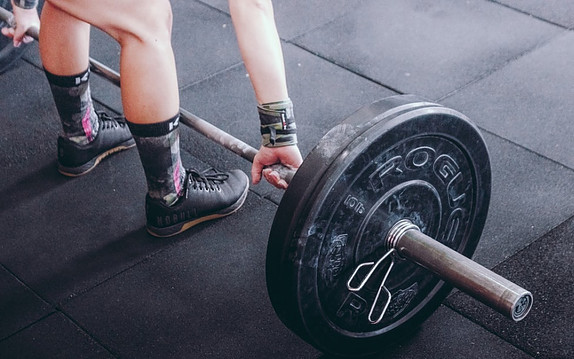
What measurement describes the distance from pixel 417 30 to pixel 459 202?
126 cm

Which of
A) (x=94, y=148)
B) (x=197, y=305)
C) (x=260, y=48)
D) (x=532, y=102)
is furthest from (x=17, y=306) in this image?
(x=532, y=102)

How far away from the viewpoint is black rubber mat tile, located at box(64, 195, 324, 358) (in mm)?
1488

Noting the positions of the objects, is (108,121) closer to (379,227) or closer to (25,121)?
(25,121)

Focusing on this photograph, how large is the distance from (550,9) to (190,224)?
1511 mm

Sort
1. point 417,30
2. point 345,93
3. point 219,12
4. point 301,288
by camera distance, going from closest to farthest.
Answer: point 301,288
point 345,93
point 417,30
point 219,12

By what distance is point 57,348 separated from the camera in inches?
58.9

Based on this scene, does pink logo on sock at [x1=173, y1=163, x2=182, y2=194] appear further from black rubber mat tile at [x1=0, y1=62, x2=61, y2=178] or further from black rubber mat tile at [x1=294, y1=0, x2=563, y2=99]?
black rubber mat tile at [x1=294, y1=0, x2=563, y2=99]

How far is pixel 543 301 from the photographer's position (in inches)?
60.9

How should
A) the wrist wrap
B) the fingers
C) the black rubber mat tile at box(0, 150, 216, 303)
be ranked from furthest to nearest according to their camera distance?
the wrist wrap, the black rubber mat tile at box(0, 150, 216, 303), the fingers

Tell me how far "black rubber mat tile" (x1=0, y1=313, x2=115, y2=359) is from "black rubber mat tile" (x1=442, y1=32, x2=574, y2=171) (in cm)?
115

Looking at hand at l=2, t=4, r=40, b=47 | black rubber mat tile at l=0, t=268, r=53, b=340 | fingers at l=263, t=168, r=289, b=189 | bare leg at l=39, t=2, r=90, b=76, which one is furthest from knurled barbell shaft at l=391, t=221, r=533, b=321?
hand at l=2, t=4, r=40, b=47

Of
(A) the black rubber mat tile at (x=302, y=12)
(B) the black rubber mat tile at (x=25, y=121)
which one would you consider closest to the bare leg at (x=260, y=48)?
(B) the black rubber mat tile at (x=25, y=121)

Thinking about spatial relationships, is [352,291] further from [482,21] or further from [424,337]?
[482,21]

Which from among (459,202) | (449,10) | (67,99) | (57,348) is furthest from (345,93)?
(57,348)
